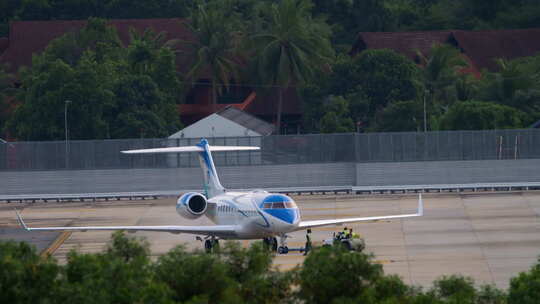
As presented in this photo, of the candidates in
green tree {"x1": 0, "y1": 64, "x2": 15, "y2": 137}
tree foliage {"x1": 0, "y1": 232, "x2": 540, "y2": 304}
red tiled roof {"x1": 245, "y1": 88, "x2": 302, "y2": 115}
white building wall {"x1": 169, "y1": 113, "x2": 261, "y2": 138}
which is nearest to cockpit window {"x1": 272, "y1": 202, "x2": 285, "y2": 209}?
tree foliage {"x1": 0, "y1": 232, "x2": 540, "y2": 304}

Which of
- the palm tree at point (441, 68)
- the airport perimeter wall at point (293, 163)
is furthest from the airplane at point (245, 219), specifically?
the palm tree at point (441, 68)

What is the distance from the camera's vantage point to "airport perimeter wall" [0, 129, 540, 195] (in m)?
58.0

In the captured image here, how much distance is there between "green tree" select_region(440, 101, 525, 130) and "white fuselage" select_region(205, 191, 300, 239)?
119ft

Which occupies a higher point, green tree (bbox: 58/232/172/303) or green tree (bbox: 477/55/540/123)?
green tree (bbox: 477/55/540/123)

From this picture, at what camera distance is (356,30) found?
113125mm

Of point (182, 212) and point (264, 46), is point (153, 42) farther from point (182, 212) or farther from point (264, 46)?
point (182, 212)

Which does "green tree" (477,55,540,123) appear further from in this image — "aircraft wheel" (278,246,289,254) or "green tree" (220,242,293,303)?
"green tree" (220,242,293,303)

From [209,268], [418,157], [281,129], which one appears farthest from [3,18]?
[209,268]

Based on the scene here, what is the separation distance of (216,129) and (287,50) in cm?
1488

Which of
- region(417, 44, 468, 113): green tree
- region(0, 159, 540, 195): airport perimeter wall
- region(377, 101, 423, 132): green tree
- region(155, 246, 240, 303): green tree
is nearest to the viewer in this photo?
region(155, 246, 240, 303): green tree

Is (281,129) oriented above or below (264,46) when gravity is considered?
below

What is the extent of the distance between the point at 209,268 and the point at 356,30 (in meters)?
95.8

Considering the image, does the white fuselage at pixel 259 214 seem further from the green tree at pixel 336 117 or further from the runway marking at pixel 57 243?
the green tree at pixel 336 117

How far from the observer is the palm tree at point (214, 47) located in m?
91.5
